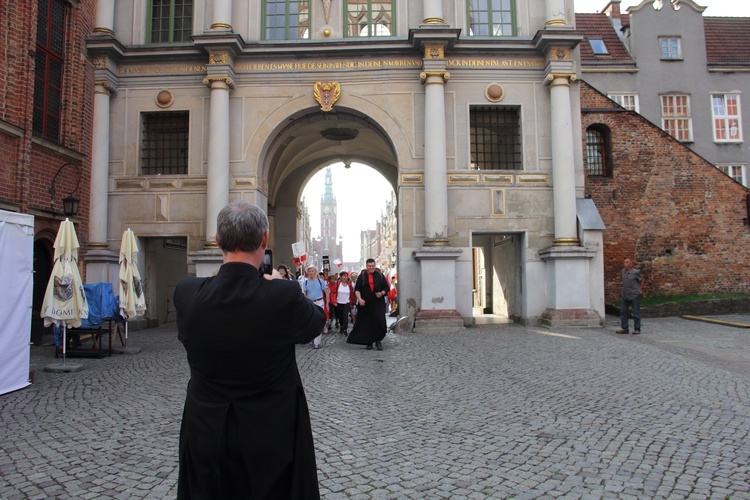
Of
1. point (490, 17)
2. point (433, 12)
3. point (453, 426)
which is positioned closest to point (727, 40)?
point (490, 17)

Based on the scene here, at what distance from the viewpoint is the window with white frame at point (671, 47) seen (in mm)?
26359

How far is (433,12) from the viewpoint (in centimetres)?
1501

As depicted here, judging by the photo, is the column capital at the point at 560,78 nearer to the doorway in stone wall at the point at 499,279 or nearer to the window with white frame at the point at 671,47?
the doorway in stone wall at the point at 499,279

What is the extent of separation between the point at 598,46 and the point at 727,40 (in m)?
7.23

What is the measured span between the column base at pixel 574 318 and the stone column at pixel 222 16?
12.0 metres

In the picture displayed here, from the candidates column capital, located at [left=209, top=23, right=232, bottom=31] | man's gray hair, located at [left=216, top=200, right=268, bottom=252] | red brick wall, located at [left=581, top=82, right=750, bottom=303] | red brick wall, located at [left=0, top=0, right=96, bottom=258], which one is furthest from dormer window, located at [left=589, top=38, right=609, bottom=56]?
man's gray hair, located at [left=216, top=200, right=268, bottom=252]

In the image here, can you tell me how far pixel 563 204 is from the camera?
48.5 feet

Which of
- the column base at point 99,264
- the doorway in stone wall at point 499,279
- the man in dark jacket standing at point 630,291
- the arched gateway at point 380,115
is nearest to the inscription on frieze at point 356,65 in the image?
the arched gateway at point 380,115

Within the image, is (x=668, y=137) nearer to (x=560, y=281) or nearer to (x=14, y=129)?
(x=560, y=281)

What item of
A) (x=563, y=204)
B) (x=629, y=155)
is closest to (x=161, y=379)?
(x=563, y=204)

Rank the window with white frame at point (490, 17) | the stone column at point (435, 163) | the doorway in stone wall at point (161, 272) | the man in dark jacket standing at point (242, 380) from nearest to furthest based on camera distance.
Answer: the man in dark jacket standing at point (242, 380)
the stone column at point (435, 163)
the window with white frame at point (490, 17)
the doorway in stone wall at point (161, 272)

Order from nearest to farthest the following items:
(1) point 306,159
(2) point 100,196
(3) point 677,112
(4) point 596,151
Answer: (2) point 100,196 < (4) point 596,151 < (1) point 306,159 < (3) point 677,112

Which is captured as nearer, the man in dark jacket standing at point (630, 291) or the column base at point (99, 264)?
the man in dark jacket standing at point (630, 291)

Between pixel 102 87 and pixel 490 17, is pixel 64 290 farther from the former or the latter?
pixel 490 17
